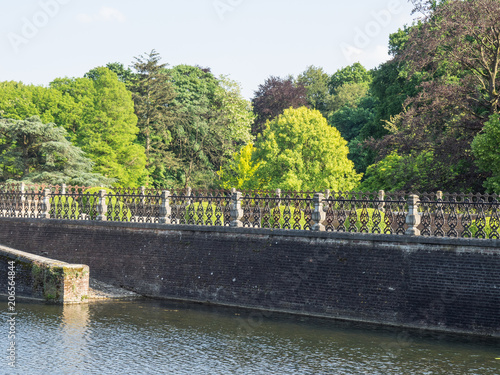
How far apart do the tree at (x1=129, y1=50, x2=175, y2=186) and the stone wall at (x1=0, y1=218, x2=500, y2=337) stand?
30.0 meters

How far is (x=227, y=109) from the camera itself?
196 feet

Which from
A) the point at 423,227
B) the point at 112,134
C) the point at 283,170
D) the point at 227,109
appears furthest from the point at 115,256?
the point at 227,109

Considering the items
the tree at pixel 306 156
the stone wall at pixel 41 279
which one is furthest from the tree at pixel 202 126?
the stone wall at pixel 41 279

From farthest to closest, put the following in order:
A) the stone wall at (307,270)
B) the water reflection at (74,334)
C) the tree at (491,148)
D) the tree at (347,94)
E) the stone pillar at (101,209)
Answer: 1. the tree at (347,94)
2. the tree at (491,148)
3. the stone pillar at (101,209)
4. the stone wall at (307,270)
5. the water reflection at (74,334)

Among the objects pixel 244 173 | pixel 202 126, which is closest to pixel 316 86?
pixel 202 126

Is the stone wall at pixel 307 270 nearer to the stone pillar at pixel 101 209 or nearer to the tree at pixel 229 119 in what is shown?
the stone pillar at pixel 101 209

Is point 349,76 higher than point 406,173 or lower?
higher

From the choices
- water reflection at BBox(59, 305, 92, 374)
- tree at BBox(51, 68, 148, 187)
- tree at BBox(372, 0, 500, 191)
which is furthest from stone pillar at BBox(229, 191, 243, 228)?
tree at BBox(51, 68, 148, 187)

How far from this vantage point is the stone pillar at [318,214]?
18.8m

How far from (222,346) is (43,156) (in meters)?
29.9

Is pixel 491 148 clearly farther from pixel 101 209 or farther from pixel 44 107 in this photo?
pixel 44 107

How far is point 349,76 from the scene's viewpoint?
77.3 meters

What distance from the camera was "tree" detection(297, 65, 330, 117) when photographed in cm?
7500

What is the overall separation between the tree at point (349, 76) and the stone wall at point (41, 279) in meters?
58.4
